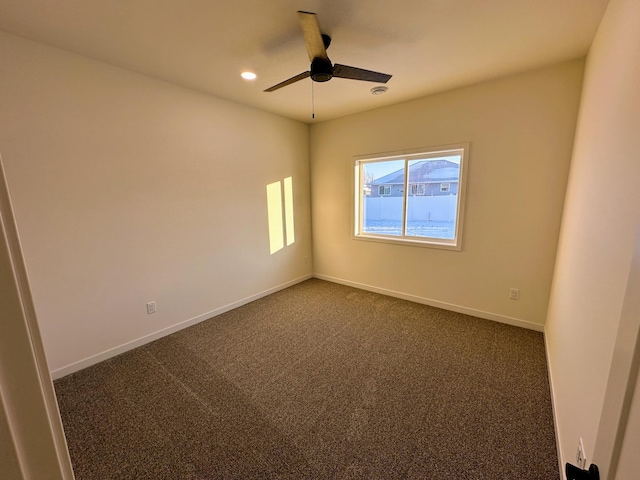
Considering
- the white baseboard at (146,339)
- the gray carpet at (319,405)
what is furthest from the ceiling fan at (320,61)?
the white baseboard at (146,339)

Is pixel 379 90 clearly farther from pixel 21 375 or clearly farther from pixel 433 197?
pixel 21 375

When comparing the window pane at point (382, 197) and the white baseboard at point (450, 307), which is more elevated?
the window pane at point (382, 197)

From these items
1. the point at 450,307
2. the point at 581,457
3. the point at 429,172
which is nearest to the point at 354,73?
the point at 429,172

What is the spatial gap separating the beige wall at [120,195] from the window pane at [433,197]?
2024 millimetres

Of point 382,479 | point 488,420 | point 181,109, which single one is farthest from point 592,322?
point 181,109

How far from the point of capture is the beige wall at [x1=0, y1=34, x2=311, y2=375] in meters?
1.97

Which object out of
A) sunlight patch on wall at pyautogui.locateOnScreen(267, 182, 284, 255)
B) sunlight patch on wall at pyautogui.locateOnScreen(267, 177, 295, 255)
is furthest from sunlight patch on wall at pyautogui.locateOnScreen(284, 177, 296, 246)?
sunlight patch on wall at pyautogui.locateOnScreen(267, 182, 284, 255)

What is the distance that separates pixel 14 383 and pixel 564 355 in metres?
2.47

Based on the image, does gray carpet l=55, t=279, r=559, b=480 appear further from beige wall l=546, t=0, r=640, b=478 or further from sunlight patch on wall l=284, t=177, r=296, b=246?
sunlight patch on wall l=284, t=177, r=296, b=246

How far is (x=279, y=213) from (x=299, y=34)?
2.31 metres

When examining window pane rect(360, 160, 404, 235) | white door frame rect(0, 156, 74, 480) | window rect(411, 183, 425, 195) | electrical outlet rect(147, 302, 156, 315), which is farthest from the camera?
window pane rect(360, 160, 404, 235)

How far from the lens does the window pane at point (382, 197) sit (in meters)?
3.62

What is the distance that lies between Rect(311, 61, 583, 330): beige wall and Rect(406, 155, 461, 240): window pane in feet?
0.66

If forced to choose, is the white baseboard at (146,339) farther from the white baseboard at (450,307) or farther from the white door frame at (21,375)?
the white door frame at (21,375)
